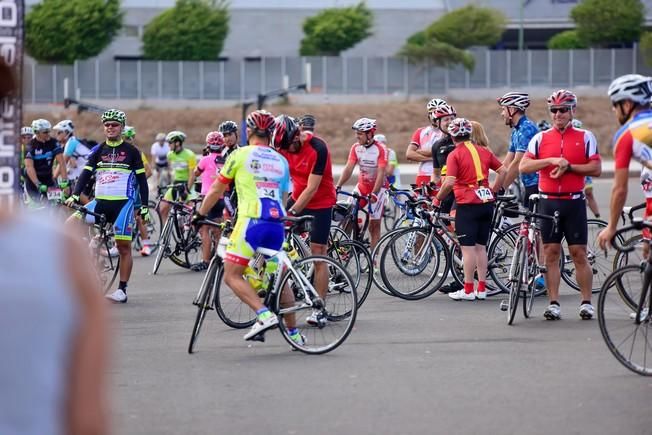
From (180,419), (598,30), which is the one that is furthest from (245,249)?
(598,30)

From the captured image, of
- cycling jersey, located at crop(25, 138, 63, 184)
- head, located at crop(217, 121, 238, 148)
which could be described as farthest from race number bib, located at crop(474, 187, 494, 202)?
cycling jersey, located at crop(25, 138, 63, 184)

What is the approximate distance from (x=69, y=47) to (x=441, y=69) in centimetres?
2030

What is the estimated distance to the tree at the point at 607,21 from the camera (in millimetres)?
71312

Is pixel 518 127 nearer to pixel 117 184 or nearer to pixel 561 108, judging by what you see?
pixel 561 108

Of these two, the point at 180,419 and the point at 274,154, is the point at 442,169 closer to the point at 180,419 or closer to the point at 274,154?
the point at 274,154

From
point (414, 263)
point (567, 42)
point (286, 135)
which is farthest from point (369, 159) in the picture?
point (567, 42)

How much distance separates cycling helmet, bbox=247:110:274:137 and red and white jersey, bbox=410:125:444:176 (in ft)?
19.1

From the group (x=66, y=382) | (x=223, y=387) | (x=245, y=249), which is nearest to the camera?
(x=66, y=382)

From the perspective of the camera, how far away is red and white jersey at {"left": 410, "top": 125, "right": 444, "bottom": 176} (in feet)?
50.7

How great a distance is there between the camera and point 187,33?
69.4 meters

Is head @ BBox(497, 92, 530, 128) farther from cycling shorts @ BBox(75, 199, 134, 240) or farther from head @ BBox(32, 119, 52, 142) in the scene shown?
head @ BBox(32, 119, 52, 142)

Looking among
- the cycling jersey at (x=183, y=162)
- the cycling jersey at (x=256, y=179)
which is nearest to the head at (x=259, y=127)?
the cycling jersey at (x=256, y=179)

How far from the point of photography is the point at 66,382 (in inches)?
115

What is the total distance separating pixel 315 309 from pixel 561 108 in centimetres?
297
